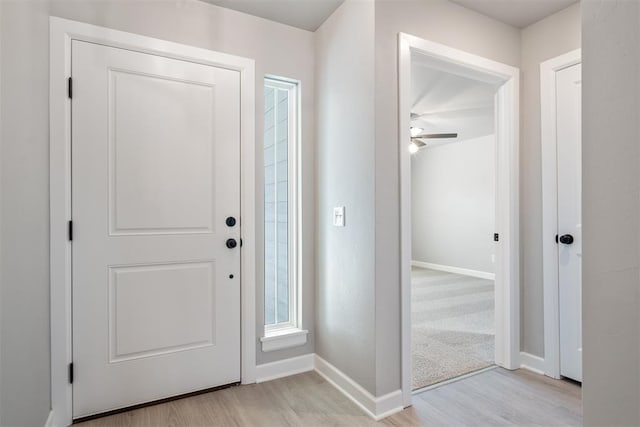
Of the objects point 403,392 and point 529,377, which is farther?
point 529,377

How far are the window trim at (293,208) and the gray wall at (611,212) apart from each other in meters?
1.93

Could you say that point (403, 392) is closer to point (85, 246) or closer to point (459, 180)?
point (85, 246)

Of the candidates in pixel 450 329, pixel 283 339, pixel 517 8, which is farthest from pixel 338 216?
pixel 450 329

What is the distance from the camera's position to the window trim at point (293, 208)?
247 centimetres

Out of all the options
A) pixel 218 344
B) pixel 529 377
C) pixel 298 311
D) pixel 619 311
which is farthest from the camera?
pixel 298 311

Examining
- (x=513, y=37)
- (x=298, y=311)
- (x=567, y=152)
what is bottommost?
(x=298, y=311)

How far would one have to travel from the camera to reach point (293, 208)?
2512mm

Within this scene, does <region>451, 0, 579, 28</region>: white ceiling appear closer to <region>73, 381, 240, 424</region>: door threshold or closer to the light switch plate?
the light switch plate

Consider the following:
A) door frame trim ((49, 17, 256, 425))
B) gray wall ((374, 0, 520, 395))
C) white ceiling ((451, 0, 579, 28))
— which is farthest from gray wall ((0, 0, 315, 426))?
white ceiling ((451, 0, 579, 28))

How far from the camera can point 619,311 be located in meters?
0.60

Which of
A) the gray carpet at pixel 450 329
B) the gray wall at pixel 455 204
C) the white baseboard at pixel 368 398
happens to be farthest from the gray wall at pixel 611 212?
the gray wall at pixel 455 204

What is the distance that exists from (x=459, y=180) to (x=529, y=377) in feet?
15.0

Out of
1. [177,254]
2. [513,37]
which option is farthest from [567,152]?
[177,254]

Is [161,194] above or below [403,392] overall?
above
